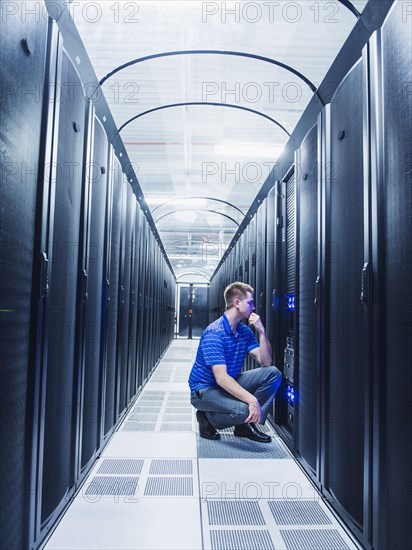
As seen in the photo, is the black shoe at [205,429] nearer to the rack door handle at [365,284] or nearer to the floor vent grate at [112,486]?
the floor vent grate at [112,486]

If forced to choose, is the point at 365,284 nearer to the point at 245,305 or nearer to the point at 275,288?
the point at 245,305

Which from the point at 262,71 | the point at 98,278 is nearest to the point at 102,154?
the point at 98,278

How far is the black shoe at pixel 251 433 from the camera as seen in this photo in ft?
11.4

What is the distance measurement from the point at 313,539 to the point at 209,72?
3763 millimetres

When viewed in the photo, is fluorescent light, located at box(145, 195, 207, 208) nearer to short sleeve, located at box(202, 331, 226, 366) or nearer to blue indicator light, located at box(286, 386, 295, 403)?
short sleeve, located at box(202, 331, 226, 366)

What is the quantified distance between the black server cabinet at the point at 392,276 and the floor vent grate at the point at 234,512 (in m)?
0.63

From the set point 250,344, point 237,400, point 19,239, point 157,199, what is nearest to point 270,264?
point 250,344

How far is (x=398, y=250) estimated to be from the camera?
156 cm

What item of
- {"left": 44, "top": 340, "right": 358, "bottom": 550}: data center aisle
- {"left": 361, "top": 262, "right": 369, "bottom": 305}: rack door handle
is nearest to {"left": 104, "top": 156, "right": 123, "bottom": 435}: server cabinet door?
{"left": 44, "top": 340, "right": 358, "bottom": 550}: data center aisle

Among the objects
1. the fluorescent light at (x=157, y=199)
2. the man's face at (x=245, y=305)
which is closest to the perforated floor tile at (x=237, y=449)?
the man's face at (x=245, y=305)

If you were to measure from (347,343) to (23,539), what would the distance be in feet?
5.14

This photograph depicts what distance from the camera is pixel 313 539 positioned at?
1.93 metres

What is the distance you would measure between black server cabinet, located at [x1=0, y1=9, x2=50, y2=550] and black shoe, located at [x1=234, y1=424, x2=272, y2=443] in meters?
2.13

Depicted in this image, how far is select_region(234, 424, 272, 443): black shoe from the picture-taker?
348 centimetres
